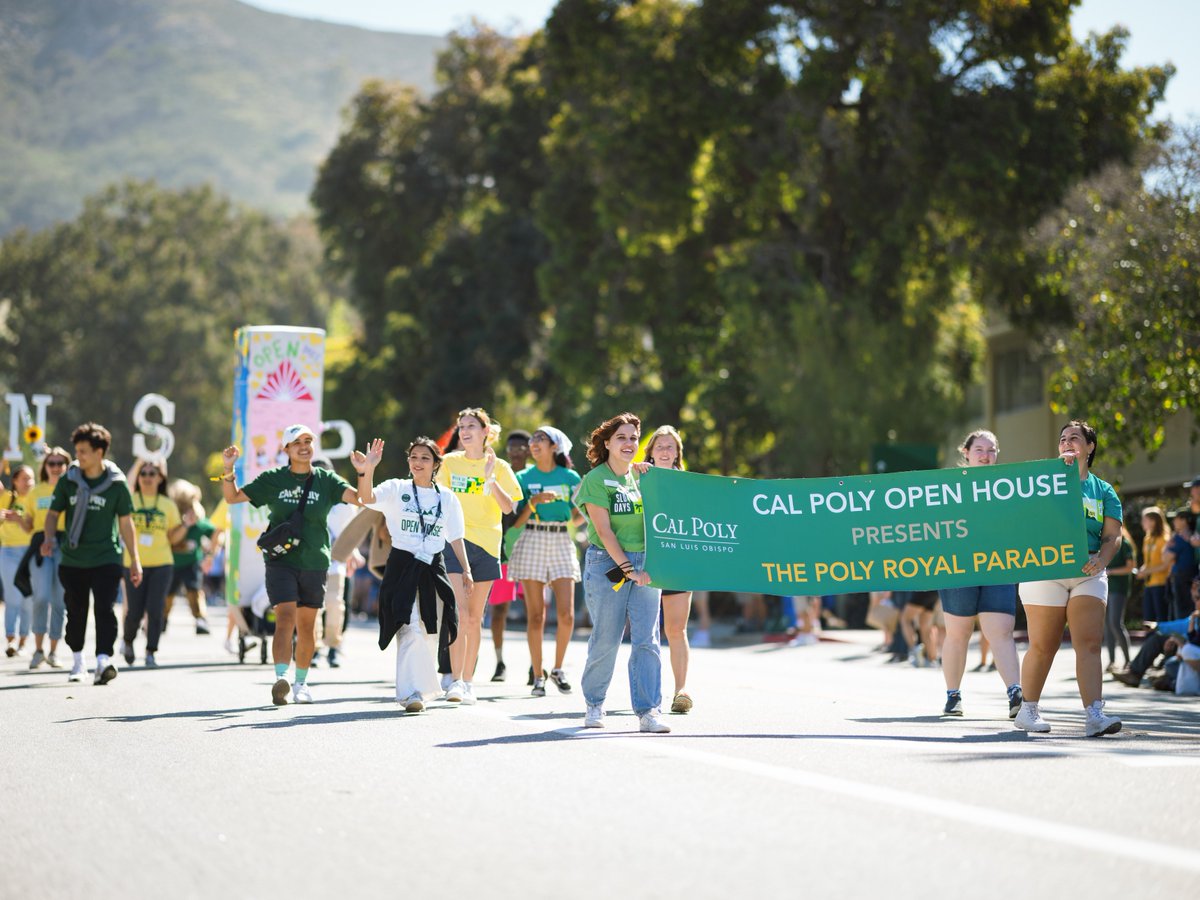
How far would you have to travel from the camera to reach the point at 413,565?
41.8 feet

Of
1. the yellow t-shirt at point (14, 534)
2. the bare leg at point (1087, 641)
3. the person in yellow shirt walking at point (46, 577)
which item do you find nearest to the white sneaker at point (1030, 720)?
the bare leg at point (1087, 641)

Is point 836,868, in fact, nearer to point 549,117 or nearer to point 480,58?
point 549,117

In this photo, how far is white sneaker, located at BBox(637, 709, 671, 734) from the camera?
35.6ft

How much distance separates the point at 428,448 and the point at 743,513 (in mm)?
2238

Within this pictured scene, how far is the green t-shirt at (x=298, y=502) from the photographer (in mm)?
12914

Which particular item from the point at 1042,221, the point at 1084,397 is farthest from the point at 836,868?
the point at 1042,221

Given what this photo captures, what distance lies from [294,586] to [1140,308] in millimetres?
16660

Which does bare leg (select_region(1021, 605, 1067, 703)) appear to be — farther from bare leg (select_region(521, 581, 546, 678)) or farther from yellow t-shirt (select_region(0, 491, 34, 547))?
yellow t-shirt (select_region(0, 491, 34, 547))

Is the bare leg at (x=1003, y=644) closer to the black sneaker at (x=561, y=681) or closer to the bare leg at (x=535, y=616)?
the black sneaker at (x=561, y=681)

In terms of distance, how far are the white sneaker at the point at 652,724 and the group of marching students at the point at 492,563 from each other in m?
0.01

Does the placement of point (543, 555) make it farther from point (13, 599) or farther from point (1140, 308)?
point (1140, 308)

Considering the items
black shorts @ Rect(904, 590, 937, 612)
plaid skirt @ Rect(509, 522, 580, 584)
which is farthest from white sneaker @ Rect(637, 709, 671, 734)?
black shorts @ Rect(904, 590, 937, 612)

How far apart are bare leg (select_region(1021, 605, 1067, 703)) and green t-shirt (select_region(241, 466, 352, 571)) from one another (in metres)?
4.81

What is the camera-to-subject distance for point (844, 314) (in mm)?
34688
